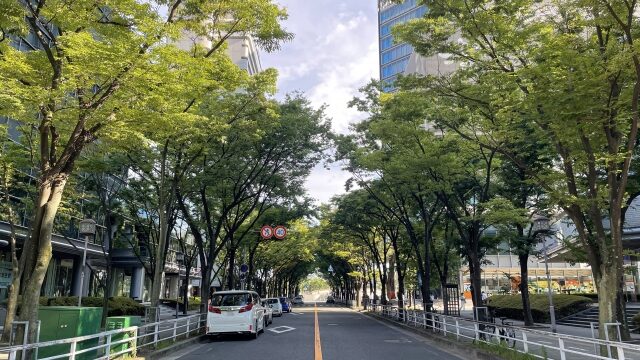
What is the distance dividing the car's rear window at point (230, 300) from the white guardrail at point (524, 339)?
7309 mm

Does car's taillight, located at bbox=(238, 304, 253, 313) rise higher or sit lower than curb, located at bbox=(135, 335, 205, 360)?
higher

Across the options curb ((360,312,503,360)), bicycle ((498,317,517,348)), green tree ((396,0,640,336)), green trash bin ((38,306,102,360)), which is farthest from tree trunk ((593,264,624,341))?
green trash bin ((38,306,102,360))

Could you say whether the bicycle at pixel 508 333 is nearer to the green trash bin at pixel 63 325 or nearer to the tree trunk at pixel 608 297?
the tree trunk at pixel 608 297

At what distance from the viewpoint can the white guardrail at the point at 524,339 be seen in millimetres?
8477

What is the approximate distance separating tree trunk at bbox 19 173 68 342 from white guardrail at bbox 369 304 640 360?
9350 millimetres

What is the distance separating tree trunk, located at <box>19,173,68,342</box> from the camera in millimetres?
8039

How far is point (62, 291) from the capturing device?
32094mm

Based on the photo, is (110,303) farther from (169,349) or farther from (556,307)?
(556,307)

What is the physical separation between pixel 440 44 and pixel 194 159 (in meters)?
8.93

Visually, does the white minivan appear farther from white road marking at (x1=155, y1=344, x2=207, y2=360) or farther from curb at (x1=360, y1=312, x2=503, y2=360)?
curb at (x1=360, y1=312, x2=503, y2=360)

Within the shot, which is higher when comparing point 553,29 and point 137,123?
point 553,29

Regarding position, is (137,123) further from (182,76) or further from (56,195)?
(56,195)

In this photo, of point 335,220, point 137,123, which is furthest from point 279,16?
point 335,220

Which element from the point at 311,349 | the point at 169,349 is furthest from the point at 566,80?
the point at 169,349
